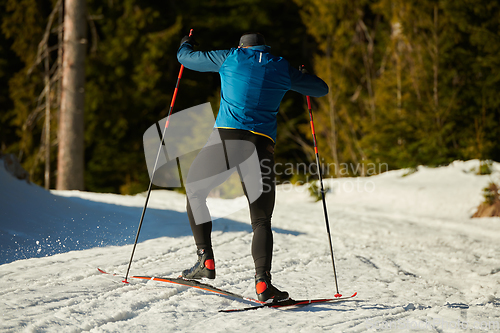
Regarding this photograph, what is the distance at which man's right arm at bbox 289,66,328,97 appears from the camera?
9.27ft

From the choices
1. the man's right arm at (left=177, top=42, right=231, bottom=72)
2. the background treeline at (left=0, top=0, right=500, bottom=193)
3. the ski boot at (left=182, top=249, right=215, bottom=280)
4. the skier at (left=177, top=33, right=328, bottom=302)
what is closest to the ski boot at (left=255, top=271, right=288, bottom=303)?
the skier at (left=177, top=33, right=328, bottom=302)

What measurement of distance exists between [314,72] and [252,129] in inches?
441

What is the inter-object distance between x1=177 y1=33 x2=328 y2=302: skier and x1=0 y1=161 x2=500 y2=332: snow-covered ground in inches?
18.1

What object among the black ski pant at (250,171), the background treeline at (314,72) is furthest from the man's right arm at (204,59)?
the background treeline at (314,72)

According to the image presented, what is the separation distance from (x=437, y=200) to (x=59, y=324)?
21.4 feet

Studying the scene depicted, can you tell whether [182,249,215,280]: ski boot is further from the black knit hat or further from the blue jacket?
the black knit hat

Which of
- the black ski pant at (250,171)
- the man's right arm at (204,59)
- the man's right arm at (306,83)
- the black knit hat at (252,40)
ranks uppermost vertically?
the black knit hat at (252,40)

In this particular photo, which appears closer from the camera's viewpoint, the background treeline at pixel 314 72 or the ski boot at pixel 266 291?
the ski boot at pixel 266 291

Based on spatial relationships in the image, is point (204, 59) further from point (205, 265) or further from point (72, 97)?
point (72, 97)

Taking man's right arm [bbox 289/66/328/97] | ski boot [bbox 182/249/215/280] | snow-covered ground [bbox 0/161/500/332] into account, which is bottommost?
snow-covered ground [bbox 0/161/500/332]

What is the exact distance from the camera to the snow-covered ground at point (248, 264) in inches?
97.3

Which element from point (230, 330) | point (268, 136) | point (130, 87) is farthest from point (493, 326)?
point (130, 87)

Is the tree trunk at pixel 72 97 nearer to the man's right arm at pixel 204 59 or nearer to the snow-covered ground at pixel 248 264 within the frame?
the snow-covered ground at pixel 248 264

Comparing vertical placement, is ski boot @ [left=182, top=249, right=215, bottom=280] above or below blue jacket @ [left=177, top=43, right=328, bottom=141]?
below
